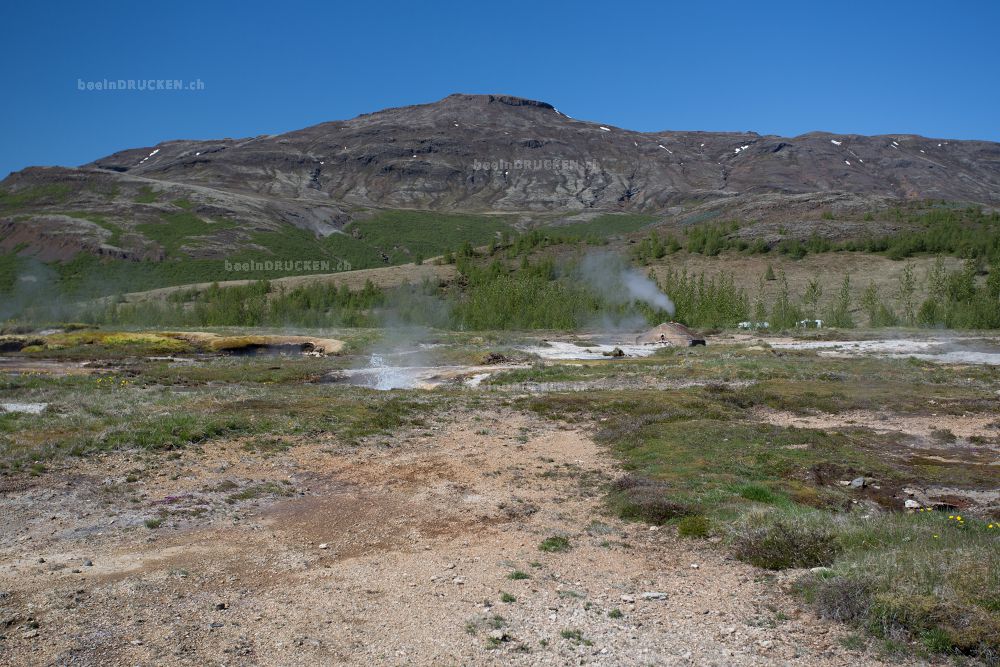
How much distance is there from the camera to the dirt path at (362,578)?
7783mm

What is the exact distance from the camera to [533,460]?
1805cm

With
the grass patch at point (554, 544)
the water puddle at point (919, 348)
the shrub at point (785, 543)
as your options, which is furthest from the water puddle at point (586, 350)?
the shrub at point (785, 543)

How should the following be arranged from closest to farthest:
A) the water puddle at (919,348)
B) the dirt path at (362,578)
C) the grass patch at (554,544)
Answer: the dirt path at (362,578) → the grass patch at (554,544) → the water puddle at (919,348)

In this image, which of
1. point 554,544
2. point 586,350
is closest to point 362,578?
point 554,544

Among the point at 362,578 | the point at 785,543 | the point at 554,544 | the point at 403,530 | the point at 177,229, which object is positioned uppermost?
the point at 177,229

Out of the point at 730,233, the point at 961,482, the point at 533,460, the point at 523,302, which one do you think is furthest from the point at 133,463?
the point at 730,233

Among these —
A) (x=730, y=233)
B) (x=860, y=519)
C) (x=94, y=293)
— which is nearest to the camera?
(x=860, y=519)

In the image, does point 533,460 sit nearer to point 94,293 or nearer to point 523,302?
point 523,302

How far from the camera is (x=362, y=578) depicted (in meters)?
9.95

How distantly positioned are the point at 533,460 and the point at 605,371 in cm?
2195

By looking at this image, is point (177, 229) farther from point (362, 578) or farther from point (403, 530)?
point (362, 578)

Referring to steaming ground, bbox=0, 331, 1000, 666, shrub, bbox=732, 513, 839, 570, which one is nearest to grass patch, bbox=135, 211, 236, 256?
steaming ground, bbox=0, 331, 1000, 666

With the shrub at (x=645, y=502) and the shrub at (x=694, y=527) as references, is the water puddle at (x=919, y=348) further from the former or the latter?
the shrub at (x=694, y=527)

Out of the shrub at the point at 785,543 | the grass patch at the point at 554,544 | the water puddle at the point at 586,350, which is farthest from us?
the water puddle at the point at 586,350
